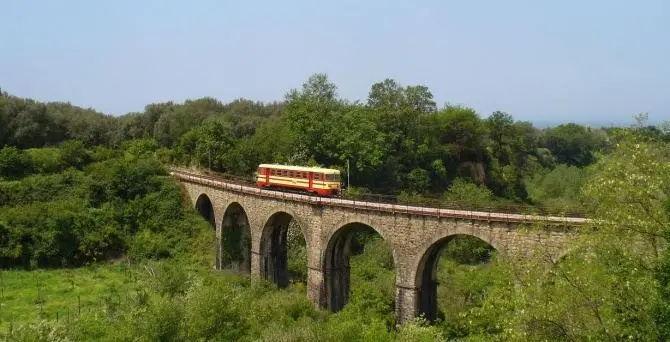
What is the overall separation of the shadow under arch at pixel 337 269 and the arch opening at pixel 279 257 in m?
5.13

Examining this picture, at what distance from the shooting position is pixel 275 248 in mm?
44875

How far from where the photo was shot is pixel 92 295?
3978 cm

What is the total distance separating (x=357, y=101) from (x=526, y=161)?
32703 mm

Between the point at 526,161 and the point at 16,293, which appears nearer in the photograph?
the point at 16,293

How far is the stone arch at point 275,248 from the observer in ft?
143

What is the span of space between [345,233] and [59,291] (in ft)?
66.8

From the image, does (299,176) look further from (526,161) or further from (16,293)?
(526,161)

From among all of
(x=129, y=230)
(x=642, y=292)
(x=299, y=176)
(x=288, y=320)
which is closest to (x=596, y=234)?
(x=642, y=292)

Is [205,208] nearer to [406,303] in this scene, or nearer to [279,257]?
[279,257]

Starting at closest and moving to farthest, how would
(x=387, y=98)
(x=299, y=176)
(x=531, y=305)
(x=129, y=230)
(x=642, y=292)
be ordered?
(x=642, y=292) → (x=531, y=305) → (x=299, y=176) → (x=129, y=230) → (x=387, y=98)

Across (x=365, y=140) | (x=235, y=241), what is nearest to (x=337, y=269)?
(x=235, y=241)

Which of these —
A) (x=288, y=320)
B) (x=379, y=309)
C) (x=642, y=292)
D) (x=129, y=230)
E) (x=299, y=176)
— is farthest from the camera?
(x=129, y=230)

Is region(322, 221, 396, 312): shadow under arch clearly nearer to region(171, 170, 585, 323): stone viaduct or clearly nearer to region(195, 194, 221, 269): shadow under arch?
region(171, 170, 585, 323): stone viaduct

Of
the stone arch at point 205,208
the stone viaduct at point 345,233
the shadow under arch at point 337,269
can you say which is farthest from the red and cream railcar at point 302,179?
the stone arch at point 205,208
